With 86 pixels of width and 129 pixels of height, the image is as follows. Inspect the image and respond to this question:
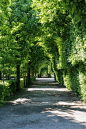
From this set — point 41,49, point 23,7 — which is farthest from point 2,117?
point 41,49

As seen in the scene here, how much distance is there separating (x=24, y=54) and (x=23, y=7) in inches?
204

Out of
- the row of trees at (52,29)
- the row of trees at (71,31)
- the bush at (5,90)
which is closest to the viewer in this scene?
the row of trees at (52,29)

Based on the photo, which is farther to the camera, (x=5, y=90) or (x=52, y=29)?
(x=52, y=29)

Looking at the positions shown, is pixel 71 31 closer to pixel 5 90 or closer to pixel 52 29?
pixel 52 29

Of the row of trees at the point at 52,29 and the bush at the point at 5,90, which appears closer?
the row of trees at the point at 52,29

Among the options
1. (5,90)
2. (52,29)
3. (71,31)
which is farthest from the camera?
(52,29)

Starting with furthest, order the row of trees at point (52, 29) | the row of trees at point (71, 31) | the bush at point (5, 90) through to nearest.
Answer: the bush at point (5, 90), the row of trees at point (71, 31), the row of trees at point (52, 29)

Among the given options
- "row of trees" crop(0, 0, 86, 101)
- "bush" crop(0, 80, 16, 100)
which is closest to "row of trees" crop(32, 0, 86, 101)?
"row of trees" crop(0, 0, 86, 101)

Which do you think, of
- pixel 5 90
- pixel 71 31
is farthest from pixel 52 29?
pixel 5 90

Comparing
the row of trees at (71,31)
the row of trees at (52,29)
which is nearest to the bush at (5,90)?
the row of trees at (52,29)

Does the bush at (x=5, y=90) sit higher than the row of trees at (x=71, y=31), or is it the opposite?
the row of trees at (x=71, y=31)

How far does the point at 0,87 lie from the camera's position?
893 centimetres

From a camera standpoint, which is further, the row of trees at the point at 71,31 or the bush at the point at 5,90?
the bush at the point at 5,90

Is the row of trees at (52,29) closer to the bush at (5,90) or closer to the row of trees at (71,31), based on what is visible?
the row of trees at (71,31)
